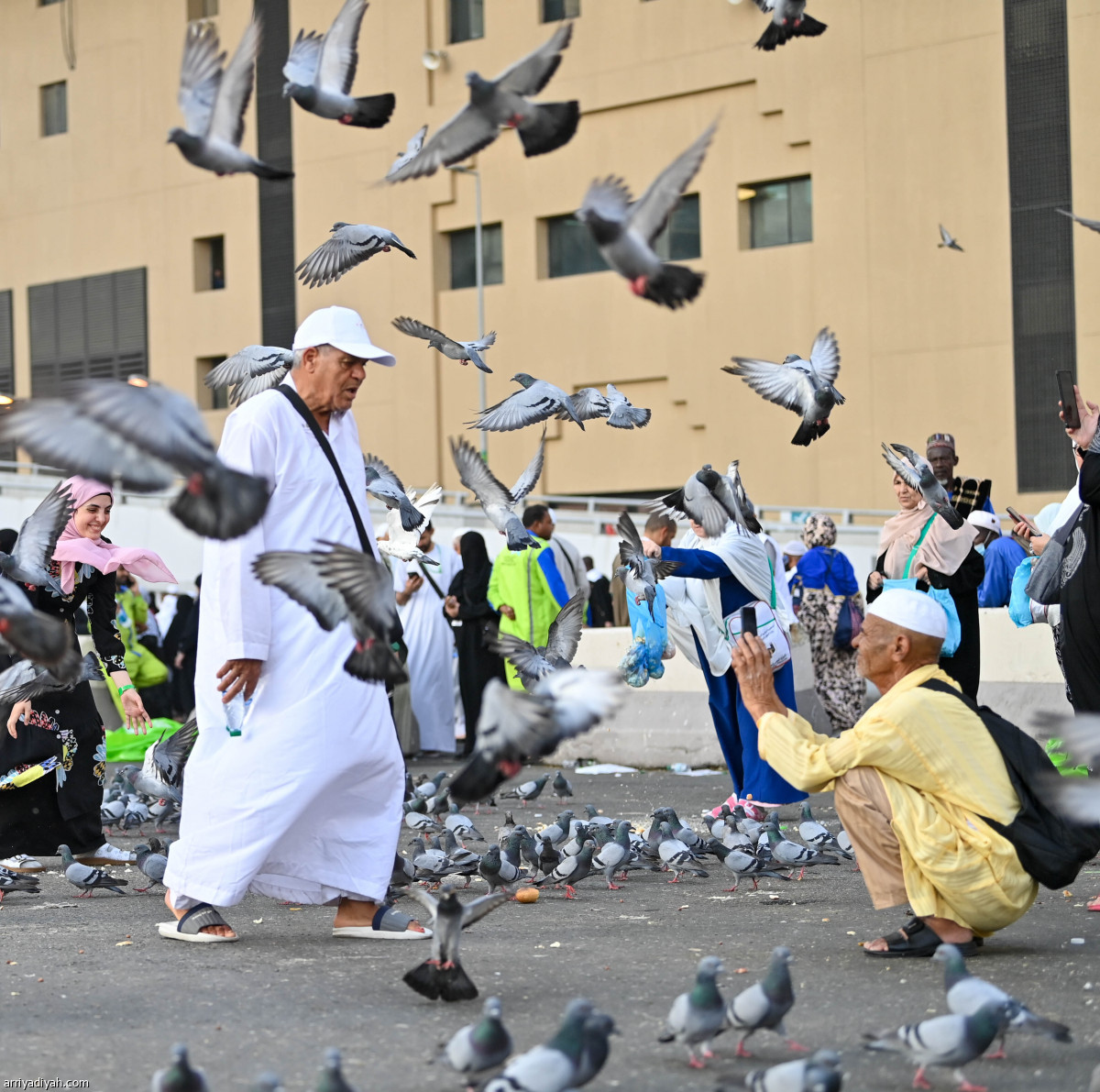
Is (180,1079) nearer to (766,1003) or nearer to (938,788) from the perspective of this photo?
(766,1003)

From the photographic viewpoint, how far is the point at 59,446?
14.0 feet

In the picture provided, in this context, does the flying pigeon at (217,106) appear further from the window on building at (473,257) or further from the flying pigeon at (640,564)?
the window on building at (473,257)

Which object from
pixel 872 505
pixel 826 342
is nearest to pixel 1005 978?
pixel 826 342

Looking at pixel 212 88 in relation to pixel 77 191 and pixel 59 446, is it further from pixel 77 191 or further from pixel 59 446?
pixel 77 191

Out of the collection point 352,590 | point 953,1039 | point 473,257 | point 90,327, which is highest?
point 473,257

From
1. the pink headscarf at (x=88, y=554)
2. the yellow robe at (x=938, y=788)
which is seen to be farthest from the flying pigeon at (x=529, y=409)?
the yellow robe at (x=938, y=788)

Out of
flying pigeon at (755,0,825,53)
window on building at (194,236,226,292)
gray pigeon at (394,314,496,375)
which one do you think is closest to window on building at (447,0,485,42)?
window on building at (194,236,226,292)

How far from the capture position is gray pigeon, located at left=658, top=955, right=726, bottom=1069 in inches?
150

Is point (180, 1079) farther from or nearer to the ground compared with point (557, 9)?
nearer to the ground

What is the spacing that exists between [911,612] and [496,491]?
15.6ft

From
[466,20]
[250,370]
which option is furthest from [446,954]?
[466,20]

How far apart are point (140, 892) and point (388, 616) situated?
2713mm

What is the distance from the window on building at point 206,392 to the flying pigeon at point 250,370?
1061 inches

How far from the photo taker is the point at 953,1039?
3578 millimetres
